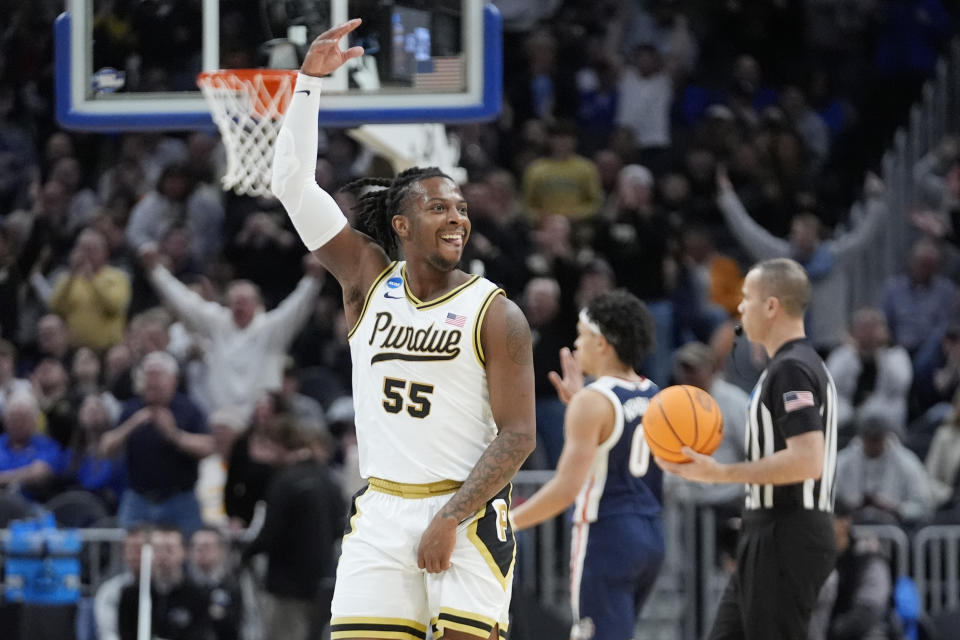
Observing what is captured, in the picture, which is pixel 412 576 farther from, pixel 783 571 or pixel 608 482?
pixel 608 482

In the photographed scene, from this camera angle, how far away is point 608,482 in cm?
754

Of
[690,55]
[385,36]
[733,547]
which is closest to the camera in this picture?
[385,36]

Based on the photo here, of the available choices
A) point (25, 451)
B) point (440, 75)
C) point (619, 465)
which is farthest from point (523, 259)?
point (619, 465)

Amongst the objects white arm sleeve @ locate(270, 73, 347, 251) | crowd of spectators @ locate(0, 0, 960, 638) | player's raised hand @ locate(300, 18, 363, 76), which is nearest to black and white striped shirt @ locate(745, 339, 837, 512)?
white arm sleeve @ locate(270, 73, 347, 251)

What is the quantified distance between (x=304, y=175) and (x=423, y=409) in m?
0.93

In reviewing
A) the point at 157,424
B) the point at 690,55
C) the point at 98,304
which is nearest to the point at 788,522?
the point at 157,424

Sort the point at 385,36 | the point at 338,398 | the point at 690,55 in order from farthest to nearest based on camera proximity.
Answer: the point at 690,55, the point at 338,398, the point at 385,36

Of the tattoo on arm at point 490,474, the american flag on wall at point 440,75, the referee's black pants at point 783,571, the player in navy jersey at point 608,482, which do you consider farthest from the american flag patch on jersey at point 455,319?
the american flag on wall at point 440,75

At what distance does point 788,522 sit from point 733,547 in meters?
3.93

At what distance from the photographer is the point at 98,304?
13.4 metres

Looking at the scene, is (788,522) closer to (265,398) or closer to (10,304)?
(265,398)

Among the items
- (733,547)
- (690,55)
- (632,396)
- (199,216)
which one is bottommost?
(733,547)

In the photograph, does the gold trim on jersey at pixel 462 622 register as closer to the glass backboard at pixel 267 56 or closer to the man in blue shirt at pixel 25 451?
the glass backboard at pixel 267 56

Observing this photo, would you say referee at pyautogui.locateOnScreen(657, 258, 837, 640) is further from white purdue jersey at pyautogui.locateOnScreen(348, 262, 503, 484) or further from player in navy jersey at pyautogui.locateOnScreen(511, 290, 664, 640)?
white purdue jersey at pyautogui.locateOnScreen(348, 262, 503, 484)
